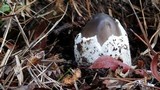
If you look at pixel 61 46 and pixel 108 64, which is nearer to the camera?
pixel 108 64

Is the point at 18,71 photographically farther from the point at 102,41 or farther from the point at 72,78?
the point at 102,41

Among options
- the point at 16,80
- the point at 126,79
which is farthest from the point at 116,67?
the point at 16,80

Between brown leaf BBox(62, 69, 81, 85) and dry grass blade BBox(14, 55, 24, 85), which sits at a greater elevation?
dry grass blade BBox(14, 55, 24, 85)

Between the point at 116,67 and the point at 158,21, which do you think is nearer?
the point at 116,67

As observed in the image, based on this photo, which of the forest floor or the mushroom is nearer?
the forest floor

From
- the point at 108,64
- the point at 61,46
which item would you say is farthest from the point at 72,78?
the point at 61,46

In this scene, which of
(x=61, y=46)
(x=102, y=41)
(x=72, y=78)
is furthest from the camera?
(x=61, y=46)

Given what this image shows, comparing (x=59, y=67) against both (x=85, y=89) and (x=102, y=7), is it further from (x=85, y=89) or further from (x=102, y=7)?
(x=102, y=7)

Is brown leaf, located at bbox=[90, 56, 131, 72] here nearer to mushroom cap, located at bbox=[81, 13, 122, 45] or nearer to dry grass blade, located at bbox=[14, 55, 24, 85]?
mushroom cap, located at bbox=[81, 13, 122, 45]

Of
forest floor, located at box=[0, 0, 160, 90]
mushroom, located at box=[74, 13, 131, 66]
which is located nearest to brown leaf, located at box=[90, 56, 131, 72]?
forest floor, located at box=[0, 0, 160, 90]

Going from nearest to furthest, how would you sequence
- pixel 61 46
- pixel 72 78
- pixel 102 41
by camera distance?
1. pixel 72 78
2. pixel 102 41
3. pixel 61 46

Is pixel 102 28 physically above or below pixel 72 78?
above
